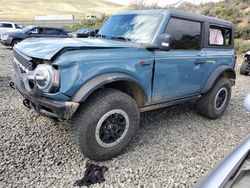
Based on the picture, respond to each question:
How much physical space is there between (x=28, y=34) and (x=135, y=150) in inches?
564

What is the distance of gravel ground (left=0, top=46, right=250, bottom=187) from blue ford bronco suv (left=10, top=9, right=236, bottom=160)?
0.31m

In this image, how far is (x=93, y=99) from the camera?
10.8ft

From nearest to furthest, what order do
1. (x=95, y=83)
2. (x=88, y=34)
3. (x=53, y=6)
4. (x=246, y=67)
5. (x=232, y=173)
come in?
(x=232, y=173), (x=95, y=83), (x=88, y=34), (x=246, y=67), (x=53, y=6)

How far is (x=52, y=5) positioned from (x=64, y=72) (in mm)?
103086

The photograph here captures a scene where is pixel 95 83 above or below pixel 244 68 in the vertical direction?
above

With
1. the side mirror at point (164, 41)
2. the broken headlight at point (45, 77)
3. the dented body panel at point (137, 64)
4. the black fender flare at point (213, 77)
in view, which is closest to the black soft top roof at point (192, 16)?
the dented body panel at point (137, 64)

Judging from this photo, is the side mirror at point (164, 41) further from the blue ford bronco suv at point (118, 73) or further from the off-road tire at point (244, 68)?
the off-road tire at point (244, 68)

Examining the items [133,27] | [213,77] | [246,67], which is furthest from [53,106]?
[246,67]

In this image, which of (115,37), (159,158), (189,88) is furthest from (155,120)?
(115,37)

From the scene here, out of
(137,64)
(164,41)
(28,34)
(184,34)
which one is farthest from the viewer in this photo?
(28,34)

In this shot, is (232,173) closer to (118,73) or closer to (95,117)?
(95,117)

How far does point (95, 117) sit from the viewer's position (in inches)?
127

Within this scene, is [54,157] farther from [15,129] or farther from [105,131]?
[15,129]

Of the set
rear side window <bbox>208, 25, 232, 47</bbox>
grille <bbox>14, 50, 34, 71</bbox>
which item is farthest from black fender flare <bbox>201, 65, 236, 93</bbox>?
grille <bbox>14, 50, 34, 71</bbox>
